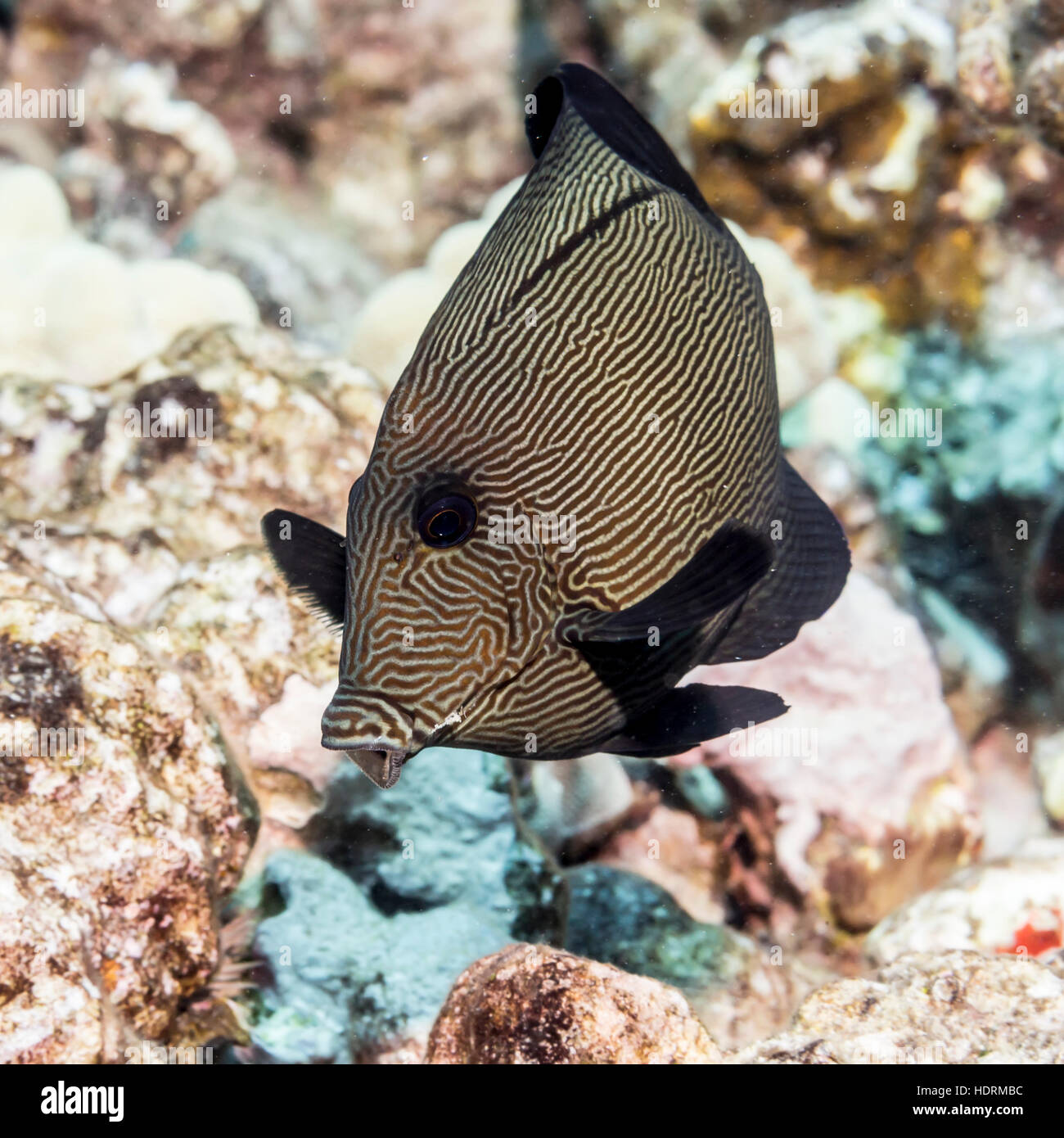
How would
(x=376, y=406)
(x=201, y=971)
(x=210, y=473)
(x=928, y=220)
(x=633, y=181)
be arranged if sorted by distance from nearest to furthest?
(x=633, y=181), (x=201, y=971), (x=210, y=473), (x=376, y=406), (x=928, y=220)

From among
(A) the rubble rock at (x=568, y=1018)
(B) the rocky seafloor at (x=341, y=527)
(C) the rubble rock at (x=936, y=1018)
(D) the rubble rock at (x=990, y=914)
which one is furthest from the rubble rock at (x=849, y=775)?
(A) the rubble rock at (x=568, y=1018)

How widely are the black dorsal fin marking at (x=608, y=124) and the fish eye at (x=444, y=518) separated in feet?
3.03

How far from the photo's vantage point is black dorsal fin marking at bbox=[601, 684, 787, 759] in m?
1.93

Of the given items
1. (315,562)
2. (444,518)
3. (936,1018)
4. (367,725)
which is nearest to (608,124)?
(444,518)

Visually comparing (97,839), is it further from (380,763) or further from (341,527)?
(341,527)

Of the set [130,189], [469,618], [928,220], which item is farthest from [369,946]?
[130,189]

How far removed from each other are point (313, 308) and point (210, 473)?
2.33 metres

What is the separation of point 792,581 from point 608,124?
1.12 meters

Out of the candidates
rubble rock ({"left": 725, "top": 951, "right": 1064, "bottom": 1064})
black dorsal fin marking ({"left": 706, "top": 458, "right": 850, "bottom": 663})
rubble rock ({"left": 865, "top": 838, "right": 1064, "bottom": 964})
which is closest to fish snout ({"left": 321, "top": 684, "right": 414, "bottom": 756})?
black dorsal fin marking ({"left": 706, "top": 458, "right": 850, "bottom": 663})

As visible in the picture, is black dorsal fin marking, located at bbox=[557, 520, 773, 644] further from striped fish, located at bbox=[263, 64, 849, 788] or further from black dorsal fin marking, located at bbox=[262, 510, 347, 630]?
black dorsal fin marking, located at bbox=[262, 510, 347, 630]

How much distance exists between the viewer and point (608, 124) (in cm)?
220

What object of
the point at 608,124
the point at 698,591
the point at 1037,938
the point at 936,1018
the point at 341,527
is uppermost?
the point at 608,124

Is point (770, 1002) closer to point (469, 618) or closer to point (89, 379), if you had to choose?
point (469, 618)

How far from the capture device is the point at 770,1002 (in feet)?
10.9
